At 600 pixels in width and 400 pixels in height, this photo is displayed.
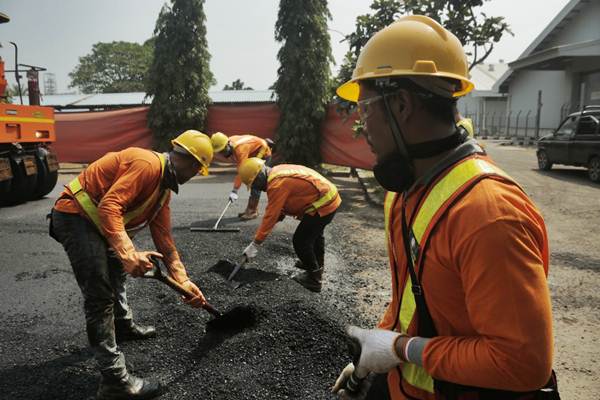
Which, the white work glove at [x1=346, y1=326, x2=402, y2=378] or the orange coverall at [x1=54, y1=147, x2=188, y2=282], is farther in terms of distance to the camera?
the orange coverall at [x1=54, y1=147, x2=188, y2=282]

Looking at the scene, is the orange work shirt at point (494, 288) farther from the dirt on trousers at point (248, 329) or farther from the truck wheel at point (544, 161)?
the truck wheel at point (544, 161)

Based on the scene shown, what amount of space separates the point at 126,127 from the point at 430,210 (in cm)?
1438

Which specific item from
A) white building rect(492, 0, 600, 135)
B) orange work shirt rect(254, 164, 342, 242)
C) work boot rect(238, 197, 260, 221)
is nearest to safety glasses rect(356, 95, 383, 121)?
orange work shirt rect(254, 164, 342, 242)

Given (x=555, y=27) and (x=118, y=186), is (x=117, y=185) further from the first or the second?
(x=555, y=27)

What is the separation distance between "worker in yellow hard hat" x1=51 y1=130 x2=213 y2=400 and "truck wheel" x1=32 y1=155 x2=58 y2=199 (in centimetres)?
705

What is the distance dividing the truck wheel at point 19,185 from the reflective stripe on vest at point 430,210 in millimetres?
9008

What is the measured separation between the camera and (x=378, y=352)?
1297 millimetres

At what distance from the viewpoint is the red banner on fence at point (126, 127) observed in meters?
13.8

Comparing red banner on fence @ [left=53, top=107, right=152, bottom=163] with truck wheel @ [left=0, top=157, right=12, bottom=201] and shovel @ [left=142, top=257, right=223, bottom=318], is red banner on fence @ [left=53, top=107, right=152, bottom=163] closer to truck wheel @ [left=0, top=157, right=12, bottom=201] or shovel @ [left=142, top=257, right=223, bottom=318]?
truck wheel @ [left=0, top=157, right=12, bottom=201]

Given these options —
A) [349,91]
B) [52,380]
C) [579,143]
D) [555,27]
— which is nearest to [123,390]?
[52,380]

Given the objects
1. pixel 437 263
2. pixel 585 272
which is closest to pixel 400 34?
pixel 437 263

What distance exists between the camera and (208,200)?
368 inches

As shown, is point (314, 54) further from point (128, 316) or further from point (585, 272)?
point (128, 316)

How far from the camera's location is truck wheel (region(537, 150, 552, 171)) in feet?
43.2
